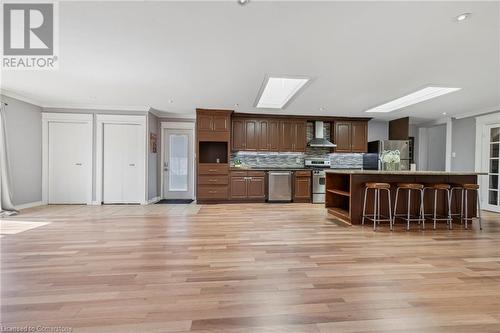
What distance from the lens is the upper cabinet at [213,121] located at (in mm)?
6152

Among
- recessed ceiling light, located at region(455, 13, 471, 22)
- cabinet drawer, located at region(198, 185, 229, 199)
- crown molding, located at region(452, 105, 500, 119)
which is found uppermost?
recessed ceiling light, located at region(455, 13, 471, 22)

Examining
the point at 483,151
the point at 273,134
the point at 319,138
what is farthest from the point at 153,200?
the point at 483,151

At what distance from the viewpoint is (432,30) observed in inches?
92.8

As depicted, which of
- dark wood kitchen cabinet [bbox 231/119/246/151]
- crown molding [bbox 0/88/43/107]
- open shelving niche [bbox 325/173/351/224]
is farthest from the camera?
dark wood kitchen cabinet [bbox 231/119/246/151]

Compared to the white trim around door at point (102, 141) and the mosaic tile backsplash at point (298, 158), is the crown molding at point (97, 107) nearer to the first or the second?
the white trim around door at point (102, 141)

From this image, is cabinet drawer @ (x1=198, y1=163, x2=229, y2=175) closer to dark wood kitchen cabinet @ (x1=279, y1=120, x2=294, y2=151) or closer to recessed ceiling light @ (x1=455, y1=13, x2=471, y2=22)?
dark wood kitchen cabinet @ (x1=279, y1=120, x2=294, y2=151)

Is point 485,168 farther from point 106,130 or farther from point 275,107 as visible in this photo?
point 106,130

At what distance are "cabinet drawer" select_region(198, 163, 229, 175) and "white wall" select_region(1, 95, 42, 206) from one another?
3.56 meters

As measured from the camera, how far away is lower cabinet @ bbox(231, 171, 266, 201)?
6.32 metres

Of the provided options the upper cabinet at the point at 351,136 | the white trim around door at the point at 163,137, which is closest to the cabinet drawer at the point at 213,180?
the white trim around door at the point at 163,137

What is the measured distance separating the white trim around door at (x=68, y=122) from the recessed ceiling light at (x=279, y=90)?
13.1 feet

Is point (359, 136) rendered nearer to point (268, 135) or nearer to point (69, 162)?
point (268, 135)

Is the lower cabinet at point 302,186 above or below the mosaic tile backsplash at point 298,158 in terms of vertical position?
below

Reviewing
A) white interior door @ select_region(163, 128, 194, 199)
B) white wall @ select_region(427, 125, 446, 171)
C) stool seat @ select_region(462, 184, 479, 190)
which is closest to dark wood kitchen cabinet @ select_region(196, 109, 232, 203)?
white interior door @ select_region(163, 128, 194, 199)
